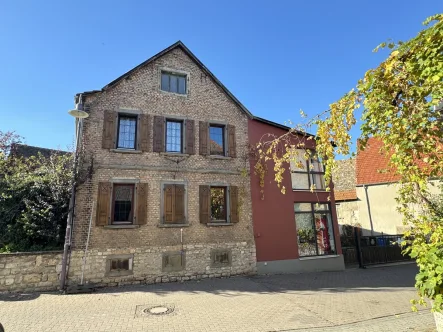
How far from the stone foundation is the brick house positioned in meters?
0.03

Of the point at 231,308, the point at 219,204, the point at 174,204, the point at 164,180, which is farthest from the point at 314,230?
the point at 231,308

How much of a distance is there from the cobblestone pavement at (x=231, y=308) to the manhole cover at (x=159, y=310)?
0.10 meters

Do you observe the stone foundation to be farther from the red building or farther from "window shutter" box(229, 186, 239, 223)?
"window shutter" box(229, 186, 239, 223)

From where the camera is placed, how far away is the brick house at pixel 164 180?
10.6 m

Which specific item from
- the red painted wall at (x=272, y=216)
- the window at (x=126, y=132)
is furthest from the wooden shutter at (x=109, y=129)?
the red painted wall at (x=272, y=216)

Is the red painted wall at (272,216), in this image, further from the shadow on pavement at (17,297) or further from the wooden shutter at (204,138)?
the shadow on pavement at (17,297)

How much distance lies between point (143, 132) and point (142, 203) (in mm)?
2996

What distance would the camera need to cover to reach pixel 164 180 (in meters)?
11.9

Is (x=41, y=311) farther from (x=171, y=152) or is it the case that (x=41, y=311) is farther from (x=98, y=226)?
(x=171, y=152)

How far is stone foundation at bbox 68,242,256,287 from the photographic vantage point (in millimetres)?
10109

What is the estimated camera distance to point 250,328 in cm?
607

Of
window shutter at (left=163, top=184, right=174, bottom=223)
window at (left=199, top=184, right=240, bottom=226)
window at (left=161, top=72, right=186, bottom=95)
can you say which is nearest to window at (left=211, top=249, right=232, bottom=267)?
window at (left=199, top=184, right=240, bottom=226)

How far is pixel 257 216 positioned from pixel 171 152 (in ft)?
16.1

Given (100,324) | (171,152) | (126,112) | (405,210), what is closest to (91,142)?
(126,112)
